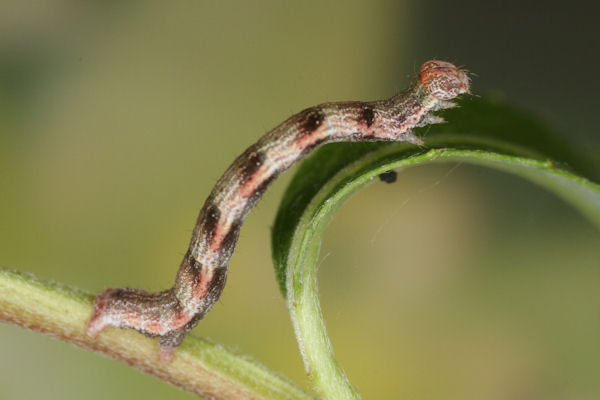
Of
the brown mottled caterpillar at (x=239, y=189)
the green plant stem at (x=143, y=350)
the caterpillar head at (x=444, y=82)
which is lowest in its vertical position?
the green plant stem at (x=143, y=350)

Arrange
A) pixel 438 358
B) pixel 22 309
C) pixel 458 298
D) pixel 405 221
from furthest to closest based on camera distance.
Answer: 1. pixel 405 221
2. pixel 458 298
3. pixel 438 358
4. pixel 22 309

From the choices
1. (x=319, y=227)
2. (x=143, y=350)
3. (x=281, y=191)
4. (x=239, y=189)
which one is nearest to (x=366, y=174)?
(x=319, y=227)

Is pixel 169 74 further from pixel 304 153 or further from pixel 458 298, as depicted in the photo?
pixel 458 298

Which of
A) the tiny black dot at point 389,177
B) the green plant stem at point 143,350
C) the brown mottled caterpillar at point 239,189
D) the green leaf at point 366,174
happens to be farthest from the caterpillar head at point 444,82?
the green plant stem at point 143,350

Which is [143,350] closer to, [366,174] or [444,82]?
[366,174]

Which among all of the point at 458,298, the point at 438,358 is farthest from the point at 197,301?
the point at 458,298

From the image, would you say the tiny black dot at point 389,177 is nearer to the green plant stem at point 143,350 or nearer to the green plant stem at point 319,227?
the green plant stem at point 319,227
